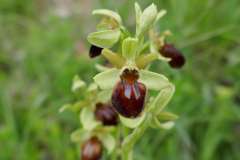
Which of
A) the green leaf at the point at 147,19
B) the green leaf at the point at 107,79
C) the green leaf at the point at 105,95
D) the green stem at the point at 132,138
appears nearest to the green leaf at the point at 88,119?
the green leaf at the point at 105,95

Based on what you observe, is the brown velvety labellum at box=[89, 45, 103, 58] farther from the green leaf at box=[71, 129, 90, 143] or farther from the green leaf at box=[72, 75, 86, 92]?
the green leaf at box=[71, 129, 90, 143]

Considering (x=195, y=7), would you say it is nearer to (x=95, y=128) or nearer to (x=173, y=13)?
(x=173, y=13)

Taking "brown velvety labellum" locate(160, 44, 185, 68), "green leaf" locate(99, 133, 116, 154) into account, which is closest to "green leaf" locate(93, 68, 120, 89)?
"brown velvety labellum" locate(160, 44, 185, 68)

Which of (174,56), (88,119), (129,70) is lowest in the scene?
(88,119)

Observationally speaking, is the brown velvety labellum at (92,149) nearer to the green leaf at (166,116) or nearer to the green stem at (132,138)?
the green stem at (132,138)

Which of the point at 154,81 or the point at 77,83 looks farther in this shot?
the point at 77,83

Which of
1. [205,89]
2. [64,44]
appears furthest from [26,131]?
[205,89]

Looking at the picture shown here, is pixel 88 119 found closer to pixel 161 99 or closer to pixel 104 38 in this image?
pixel 161 99

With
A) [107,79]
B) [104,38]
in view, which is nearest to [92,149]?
[107,79]
